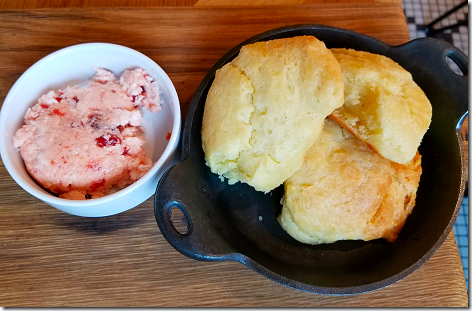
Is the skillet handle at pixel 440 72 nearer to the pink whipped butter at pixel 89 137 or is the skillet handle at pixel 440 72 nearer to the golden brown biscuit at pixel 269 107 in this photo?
the golden brown biscuit at pixel 269 107

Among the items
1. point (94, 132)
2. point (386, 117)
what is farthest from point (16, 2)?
point (386, 117)

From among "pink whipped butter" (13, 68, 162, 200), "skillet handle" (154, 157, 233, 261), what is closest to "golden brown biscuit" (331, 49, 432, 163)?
"skillet handle" (154, 157, 233, 261)

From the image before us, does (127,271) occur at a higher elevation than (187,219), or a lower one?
lower

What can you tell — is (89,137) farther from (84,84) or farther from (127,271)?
(127,271)

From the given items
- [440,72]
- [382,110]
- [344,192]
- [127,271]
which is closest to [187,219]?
[127,271]

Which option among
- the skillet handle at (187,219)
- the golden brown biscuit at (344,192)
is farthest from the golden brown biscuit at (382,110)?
the skillet handle at (187,219)

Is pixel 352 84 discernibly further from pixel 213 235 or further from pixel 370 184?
pixel 213 235
